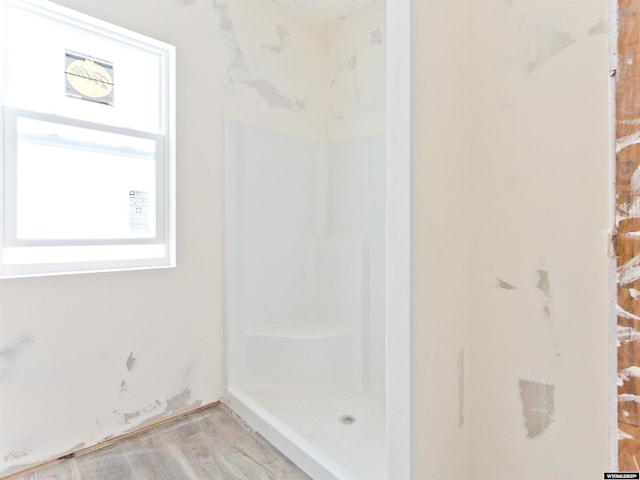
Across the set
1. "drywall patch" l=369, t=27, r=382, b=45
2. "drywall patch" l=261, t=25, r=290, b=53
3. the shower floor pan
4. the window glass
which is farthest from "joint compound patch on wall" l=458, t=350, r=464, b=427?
"drywall patch" l=261, t=25, r=290, b=53

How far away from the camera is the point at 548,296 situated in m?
1.09

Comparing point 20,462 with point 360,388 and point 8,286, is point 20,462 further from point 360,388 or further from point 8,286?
point 360,388

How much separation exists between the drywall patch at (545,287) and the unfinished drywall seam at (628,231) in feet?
1.81

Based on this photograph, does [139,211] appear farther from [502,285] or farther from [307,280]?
[502,285]

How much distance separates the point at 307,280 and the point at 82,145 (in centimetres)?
165

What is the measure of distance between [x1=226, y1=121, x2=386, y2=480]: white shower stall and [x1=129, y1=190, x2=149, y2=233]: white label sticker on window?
18.7 inches

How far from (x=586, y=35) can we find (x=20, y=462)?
2694 mm

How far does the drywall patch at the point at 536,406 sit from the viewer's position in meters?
1.09

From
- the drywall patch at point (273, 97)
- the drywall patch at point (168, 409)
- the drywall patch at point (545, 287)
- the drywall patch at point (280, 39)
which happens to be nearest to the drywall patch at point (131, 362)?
Result: the drywall patch at point (168, 409)

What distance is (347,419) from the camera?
1.95 m

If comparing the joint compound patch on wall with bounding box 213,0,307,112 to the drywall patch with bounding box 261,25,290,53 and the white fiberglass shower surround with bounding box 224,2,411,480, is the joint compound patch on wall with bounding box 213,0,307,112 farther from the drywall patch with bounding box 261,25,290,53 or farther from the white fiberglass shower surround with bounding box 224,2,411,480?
the white fiberglass shower surround with bounding box 224,2,411,480

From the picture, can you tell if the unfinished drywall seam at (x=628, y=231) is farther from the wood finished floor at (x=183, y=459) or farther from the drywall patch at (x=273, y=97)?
the drywall patch at (x=273, y=97)

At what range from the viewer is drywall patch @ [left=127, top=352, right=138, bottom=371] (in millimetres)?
1806

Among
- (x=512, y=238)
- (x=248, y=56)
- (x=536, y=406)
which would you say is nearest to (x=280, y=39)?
(x=248, y=56)
